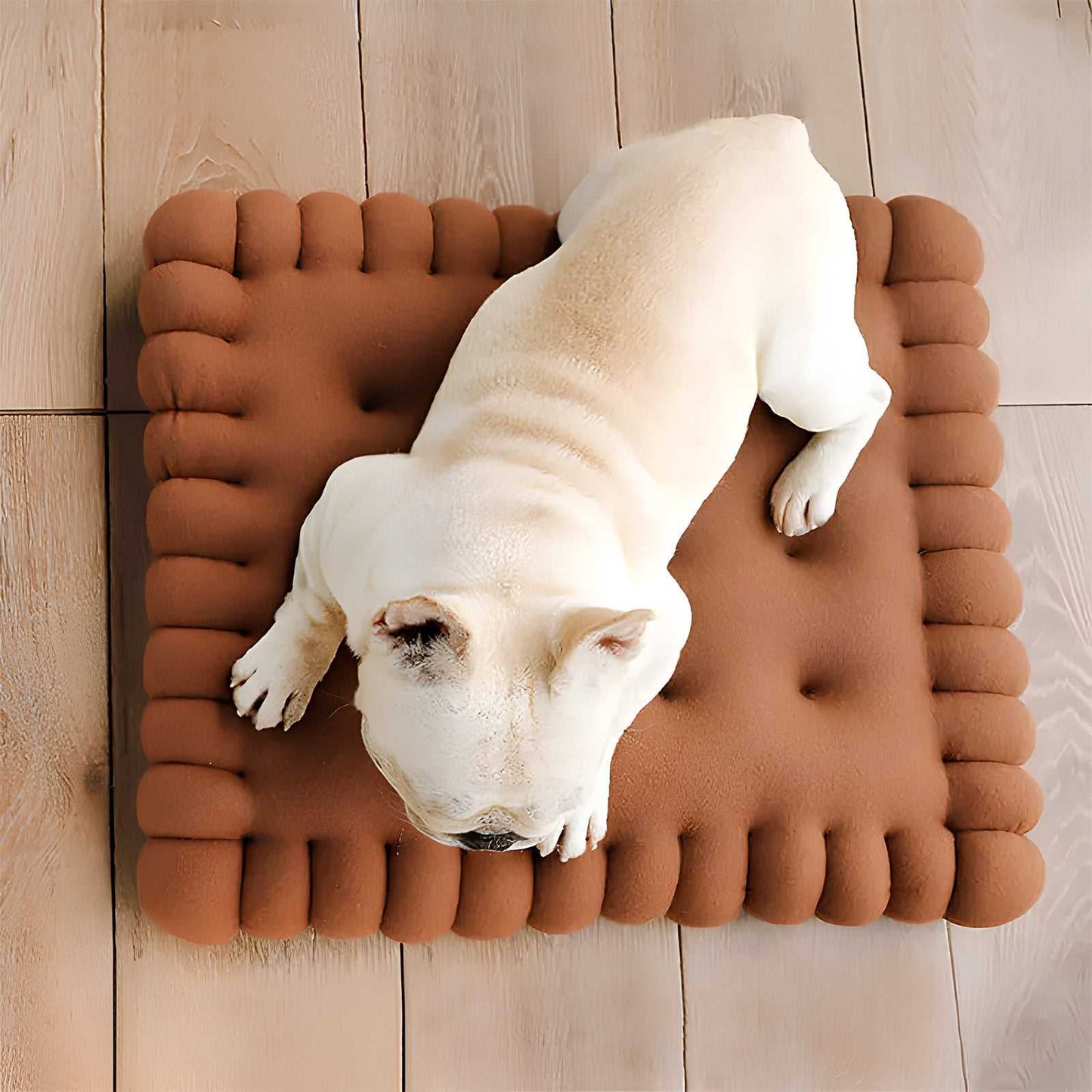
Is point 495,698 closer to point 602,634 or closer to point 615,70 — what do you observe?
point 602,634

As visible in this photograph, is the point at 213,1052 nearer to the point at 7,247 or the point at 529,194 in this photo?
the point at 7,247

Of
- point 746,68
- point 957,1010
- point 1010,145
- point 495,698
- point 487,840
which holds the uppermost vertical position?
point 746,68

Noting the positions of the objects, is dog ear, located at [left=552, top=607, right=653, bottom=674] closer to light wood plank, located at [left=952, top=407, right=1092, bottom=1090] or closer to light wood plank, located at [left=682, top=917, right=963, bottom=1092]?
light wood plank, located at [left=682, top=917, right=963, bottom=1092]

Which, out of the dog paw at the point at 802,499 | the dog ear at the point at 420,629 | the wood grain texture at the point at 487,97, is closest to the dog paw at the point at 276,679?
the dog ear at the point at 420,629

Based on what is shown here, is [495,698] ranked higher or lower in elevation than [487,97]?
lower

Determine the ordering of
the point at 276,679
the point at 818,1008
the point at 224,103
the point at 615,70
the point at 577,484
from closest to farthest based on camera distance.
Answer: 1. the point at 577,484
2. the point at 276,679
3. the point at 818,1008
4. the point at 224,103
5. the point at 615,70

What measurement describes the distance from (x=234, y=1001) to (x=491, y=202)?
1221 mm

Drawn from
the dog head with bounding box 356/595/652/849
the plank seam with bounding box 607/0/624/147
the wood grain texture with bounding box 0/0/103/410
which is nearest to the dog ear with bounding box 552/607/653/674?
the dog head with bounding box 356/595/652/849

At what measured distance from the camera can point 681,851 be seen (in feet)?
4.70

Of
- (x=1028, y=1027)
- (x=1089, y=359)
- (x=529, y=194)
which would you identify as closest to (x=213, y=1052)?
(x=1028, y=1027)

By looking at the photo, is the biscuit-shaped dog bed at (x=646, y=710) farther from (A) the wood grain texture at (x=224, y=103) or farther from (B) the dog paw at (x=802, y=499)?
(A) the wood grain texture at (x=224, y=103)

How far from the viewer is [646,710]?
1.41m

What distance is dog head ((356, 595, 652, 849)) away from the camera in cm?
94

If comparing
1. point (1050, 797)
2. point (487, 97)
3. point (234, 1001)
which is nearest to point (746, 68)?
point (487, 97)
